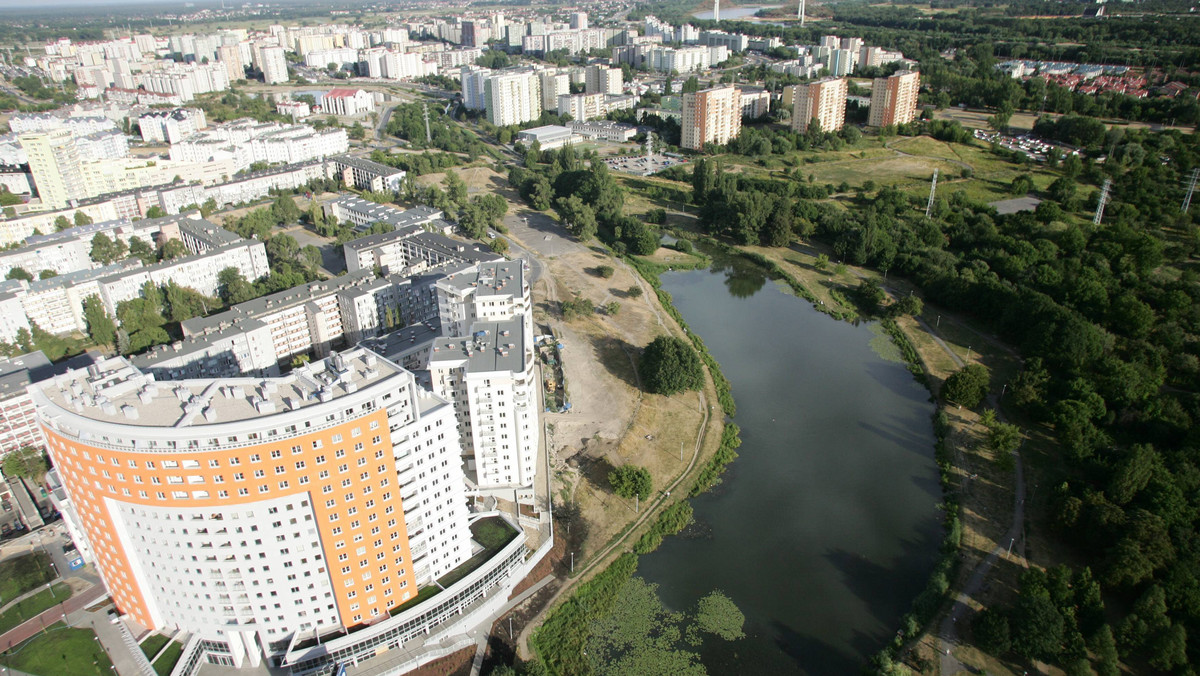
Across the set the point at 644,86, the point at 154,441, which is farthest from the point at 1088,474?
the point at 644,86

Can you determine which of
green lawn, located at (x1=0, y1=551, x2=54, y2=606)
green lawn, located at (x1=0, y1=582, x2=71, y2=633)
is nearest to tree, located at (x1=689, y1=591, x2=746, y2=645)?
green lawn, located at (x1=0, y1=582, x2=71, y2=633)

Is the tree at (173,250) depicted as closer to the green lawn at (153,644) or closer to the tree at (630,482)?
the green lawn at (153,644)

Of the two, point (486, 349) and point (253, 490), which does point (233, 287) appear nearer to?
point (486, 349)

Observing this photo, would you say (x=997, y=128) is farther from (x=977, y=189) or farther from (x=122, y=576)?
(x=122, y=576)

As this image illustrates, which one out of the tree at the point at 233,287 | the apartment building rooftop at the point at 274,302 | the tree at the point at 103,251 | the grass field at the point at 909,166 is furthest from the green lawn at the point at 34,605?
the grass field at the point at 909,166

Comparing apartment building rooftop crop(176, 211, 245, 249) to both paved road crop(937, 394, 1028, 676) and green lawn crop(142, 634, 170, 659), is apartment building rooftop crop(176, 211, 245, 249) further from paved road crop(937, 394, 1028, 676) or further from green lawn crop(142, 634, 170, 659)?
paved road crop(937, 394, 1028, 676)
